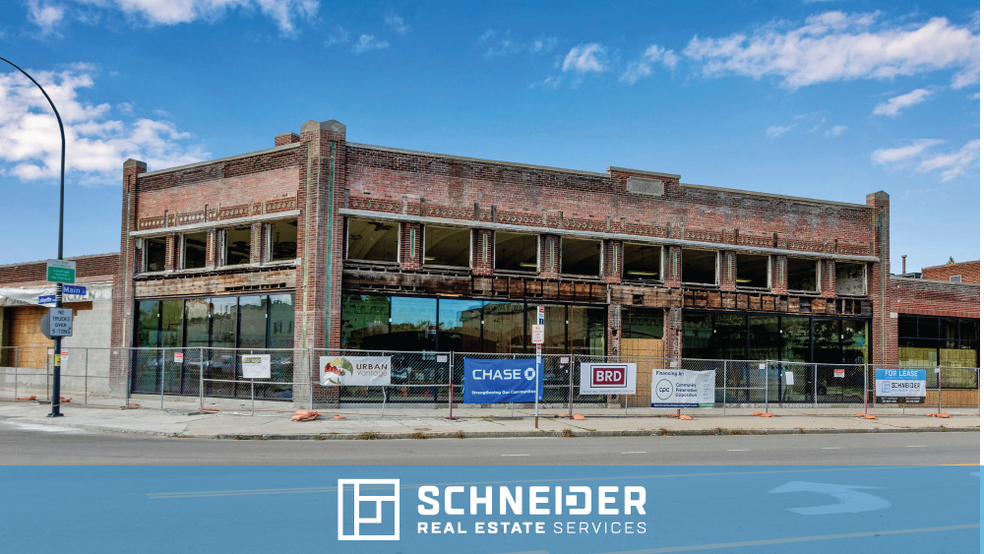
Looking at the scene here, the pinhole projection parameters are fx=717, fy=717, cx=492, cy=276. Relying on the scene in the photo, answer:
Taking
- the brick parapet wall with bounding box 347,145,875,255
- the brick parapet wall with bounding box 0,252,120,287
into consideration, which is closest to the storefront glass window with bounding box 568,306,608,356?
the brick parapet wall with bounding box 347,145,875,255

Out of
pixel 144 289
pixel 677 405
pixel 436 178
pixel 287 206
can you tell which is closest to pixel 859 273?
pixel 677 405

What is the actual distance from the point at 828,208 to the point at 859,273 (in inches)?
120

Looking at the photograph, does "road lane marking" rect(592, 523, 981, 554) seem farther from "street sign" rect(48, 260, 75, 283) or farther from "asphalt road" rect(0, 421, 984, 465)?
"street sign" rect(48, 260, 75, 283)

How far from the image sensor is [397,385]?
20.3m

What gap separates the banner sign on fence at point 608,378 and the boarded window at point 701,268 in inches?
238

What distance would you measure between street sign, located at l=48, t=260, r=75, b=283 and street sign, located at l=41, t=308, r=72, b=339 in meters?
0.92

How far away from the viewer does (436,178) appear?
22812 mm

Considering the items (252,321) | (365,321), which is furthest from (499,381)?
(252,321)

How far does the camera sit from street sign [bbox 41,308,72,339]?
64.5 feet

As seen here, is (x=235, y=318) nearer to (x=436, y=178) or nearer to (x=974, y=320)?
(x=436, y=178)

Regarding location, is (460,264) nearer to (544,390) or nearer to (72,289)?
(544,390)

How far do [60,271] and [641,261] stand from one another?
18.1 meters

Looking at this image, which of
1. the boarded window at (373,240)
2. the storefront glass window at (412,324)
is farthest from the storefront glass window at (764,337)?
the boarded window at (373,240)

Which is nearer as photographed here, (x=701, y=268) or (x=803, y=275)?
(x=701, y=268)
